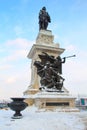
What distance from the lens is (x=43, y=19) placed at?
19.5 meters

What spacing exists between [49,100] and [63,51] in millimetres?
6598

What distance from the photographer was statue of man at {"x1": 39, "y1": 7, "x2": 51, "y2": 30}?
1942 centimetres

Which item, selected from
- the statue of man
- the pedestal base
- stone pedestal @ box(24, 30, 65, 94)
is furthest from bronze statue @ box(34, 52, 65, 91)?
the statue of man

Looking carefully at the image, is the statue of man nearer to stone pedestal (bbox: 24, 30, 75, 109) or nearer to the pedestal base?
stone pedestal (bbox: 24, 30, 75, 109)

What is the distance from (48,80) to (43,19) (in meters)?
8.54

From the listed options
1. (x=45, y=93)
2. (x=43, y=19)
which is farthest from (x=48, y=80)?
(x=43, y=19)

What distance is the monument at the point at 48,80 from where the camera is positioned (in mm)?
12454

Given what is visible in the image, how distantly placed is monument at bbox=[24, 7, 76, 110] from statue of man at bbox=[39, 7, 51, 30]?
142cm

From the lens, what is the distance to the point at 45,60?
14.8 m

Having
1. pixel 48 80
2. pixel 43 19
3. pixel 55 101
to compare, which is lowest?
pixel 55 101

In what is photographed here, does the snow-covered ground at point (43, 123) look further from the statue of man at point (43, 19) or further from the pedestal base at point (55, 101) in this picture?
the statue of man at point (43, 19)

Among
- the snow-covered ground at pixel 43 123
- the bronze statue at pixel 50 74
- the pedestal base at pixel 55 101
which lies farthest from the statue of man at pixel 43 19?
the snow-covered ground at pixel 43 123

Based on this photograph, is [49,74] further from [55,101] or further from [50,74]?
[55,101]

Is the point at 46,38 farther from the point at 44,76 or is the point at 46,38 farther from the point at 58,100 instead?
the point at 58,100
